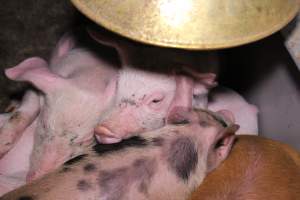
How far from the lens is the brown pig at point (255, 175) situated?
1360 millimetres

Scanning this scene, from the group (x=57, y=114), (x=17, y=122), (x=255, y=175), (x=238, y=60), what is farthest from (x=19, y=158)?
(x=238, y=60)

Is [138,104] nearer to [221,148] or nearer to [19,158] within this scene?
[221,148]

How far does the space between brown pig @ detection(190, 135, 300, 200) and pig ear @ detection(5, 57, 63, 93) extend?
19.3 inches

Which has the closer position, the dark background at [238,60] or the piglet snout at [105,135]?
the piglet snout at [105,135]

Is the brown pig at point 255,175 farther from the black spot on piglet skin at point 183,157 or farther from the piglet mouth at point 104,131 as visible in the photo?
the piglet mouth at point 104,131

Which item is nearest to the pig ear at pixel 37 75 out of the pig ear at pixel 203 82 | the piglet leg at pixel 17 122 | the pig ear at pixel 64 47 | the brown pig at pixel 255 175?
the piglet leg at pixel 17 122

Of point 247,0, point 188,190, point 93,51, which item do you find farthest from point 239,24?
point 93,51

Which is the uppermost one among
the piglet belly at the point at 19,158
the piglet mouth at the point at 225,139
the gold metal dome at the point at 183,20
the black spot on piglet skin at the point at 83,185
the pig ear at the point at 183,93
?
the gold metal dome at the point at 183,20

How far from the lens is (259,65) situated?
75.0 inches

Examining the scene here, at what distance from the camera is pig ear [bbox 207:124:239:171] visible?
4.39ft

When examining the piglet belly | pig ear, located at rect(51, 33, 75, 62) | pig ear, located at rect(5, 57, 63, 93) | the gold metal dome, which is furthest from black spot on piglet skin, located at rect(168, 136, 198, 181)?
pig ear, located at rect(51, 33, 75, 62)

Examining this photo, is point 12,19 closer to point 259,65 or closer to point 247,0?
point 259,65

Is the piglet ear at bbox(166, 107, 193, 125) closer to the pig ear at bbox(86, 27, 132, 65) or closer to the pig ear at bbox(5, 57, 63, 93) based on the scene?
the pig ear at bbox(86, 27, 132, 65)

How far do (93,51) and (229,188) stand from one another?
0.64 meters
